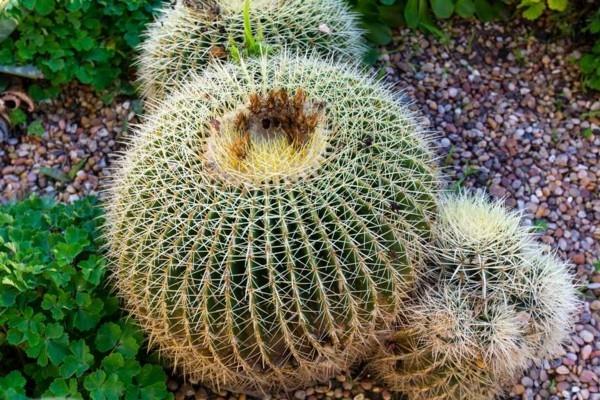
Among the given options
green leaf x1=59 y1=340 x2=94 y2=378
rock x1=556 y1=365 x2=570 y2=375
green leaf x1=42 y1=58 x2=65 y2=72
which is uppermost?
green leaf x1=42 y1=58 x2=65 y2=72

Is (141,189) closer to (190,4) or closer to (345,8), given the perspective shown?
(190,4)

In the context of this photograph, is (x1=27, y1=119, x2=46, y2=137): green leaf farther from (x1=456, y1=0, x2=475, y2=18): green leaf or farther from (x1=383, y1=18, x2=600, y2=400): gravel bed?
(x1=456, y1=0, x2=475, y2=18): green leaf

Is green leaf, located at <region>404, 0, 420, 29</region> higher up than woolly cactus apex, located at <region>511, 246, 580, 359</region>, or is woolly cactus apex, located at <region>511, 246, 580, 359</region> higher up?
green leaf, located at <region>404, 0, 420, 29</region>

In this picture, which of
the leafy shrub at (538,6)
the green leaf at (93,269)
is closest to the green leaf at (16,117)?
the green leaf at (93,269)

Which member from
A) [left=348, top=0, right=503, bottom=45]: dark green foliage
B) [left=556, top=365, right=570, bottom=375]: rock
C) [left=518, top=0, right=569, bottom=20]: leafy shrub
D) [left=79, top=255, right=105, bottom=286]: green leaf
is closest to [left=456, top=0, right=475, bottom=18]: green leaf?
[left=348, top=0, right=503, bottom=45]: dark green foliage

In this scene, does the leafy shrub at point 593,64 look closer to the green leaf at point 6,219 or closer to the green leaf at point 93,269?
the green leaf at point 93,269

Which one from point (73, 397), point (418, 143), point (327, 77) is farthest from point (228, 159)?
point (73, 397)

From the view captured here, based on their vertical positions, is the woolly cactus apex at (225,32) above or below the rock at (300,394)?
above

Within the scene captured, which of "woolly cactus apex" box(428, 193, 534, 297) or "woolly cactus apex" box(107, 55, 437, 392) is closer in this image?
"woolly cactus apex" box(107, 55, 437, 392)

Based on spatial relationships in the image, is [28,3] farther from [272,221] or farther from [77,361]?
[272,221]
